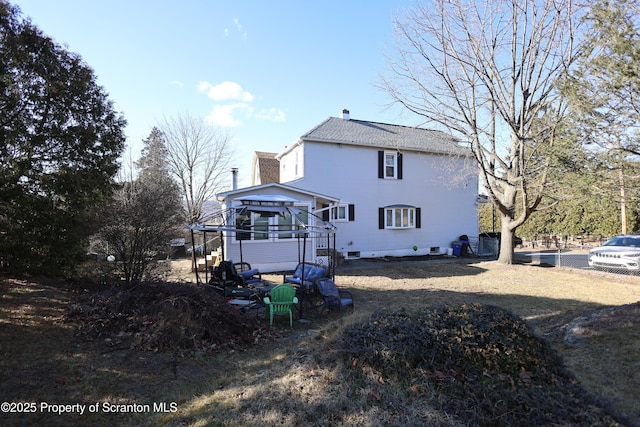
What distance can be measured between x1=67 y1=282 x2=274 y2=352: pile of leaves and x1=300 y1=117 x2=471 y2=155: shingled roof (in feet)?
37.5

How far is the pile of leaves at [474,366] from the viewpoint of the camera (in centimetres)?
274

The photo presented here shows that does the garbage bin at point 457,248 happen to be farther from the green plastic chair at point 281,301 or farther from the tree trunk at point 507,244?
the green plastic chair at point 281,301

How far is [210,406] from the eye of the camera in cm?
360

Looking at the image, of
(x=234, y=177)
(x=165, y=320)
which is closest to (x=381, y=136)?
(x=234, y=177)

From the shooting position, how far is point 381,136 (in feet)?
63.2

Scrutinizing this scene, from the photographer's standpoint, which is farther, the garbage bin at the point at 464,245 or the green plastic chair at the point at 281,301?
the garbage bin at the point at 464,245

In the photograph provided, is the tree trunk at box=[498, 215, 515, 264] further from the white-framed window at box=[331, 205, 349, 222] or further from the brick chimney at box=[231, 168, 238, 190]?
the brick chimney at box=[231, 168, 238, 190]

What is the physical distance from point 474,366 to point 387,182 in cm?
1611

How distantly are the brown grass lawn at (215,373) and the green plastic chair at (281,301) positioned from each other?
325 mm

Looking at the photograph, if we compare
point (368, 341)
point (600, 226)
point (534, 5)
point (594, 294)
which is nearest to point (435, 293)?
point (594, 294)

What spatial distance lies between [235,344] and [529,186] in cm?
1333

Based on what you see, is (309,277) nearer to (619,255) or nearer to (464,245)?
(619,255)

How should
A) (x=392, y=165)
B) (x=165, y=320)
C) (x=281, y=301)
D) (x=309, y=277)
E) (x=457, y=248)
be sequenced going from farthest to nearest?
(x=457, y=248)
(x=392, y=165)
(x=309, y=277)
(x=281, y=301)
(x=165, y=320)

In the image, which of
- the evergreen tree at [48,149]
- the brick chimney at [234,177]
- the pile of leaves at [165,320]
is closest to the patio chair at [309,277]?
the pile of leaves at [165,320]
